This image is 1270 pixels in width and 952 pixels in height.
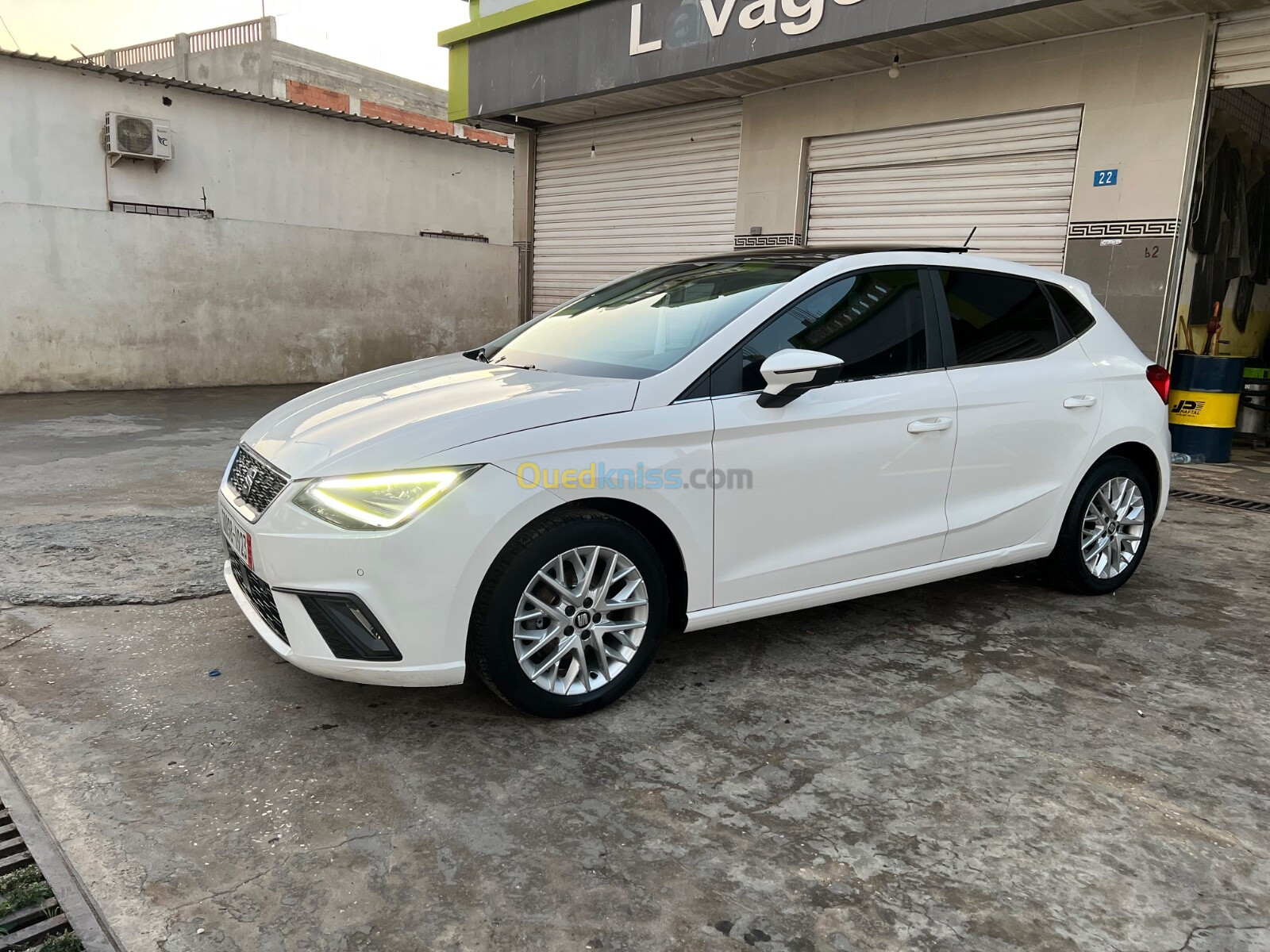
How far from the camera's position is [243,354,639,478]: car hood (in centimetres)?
277

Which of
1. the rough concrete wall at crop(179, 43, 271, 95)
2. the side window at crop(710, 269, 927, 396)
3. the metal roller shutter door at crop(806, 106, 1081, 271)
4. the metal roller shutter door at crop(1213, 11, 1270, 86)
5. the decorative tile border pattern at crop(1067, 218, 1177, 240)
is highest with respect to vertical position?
the rough concrete wall at crop(179, 43, 271, 95)

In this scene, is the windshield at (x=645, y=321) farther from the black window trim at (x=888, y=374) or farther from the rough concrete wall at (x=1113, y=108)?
the rough concrete wall at (x=1113, y=108)

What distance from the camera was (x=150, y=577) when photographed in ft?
14.2

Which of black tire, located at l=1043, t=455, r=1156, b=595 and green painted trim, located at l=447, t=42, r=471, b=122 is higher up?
green painted trim, located at l=447, t=42, r=471, b=122

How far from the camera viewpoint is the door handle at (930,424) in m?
3.57

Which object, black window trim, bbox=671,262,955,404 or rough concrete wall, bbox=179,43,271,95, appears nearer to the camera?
black window trim, bbox=671,262,955,404

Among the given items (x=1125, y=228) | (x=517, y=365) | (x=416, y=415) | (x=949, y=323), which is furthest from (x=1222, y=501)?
(x=416, y=415)

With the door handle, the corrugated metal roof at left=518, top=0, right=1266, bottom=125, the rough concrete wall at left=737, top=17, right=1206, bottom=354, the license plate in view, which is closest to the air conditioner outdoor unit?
the corrugated metal roof at left=518, top=0, right=1266, bottom=125

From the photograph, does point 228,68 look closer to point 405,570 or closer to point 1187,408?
point 1187,408

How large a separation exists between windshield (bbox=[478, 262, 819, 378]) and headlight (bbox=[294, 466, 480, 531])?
0.79 metres

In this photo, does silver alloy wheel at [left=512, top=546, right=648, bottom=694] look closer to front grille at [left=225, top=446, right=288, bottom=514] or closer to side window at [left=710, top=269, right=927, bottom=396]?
side window at [left=710, top=269, right=927, bottom=396]

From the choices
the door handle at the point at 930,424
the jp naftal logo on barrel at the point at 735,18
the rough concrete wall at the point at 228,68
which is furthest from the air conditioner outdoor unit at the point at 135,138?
the door handle at the point at 930,424

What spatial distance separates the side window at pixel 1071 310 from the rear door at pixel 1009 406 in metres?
0.05

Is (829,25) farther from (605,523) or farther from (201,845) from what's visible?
(201,845)
